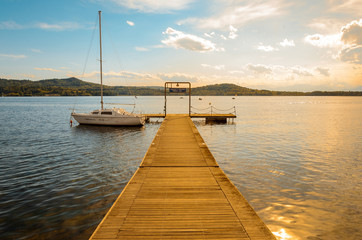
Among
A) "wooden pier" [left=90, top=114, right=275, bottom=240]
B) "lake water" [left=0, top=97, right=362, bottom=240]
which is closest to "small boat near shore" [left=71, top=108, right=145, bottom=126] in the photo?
"lake water" [left=0, top=97, right=362, bottom=240]

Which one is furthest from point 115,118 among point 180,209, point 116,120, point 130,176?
point 180,209

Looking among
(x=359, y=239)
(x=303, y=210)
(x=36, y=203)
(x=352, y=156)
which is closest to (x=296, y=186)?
(x=303, y=210)

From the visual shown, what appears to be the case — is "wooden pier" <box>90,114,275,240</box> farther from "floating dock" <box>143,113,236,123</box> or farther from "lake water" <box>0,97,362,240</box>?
"floating dock" <box>143,113,236,123</box>

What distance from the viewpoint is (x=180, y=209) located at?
5.78 metres

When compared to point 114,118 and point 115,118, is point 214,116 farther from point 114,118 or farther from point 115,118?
point 114,118

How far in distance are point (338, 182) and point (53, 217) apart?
12796mm

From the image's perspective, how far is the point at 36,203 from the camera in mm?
9094

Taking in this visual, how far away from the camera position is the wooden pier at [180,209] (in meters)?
4.68

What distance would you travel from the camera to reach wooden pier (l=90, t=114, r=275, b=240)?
4.68 m

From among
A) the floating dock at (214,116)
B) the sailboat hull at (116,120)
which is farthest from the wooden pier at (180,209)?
the floating dock at (214,116)

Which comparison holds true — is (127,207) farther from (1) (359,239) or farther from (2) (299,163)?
(2) (299,163)

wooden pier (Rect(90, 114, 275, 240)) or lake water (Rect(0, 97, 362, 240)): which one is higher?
wooden pier (Rect(90, 114, 275, 240))

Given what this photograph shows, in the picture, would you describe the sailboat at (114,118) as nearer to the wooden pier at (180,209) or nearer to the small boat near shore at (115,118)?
the small boat near shore at (115,118)

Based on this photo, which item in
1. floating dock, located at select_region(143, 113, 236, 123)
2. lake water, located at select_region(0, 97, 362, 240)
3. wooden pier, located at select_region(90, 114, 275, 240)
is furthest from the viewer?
floating dock, located at select_region(143, 113, 236, 123)
